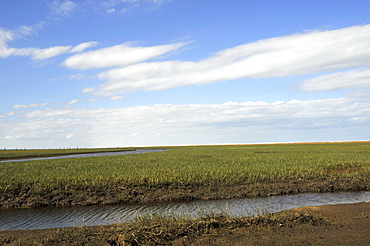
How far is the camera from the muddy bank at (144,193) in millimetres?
16984

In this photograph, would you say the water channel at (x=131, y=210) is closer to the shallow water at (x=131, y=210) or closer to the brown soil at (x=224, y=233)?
the shallow water at (x=131, y=210)

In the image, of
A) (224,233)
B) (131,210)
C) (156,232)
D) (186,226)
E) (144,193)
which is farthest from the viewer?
(144,193)

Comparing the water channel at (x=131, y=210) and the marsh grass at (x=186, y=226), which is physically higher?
the marsh grass at (x=186, y=226)

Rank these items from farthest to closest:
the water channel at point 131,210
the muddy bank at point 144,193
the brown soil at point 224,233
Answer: the muddy bank at point 144,193
the water channel at point 131,210
the brown soil at point 224,233

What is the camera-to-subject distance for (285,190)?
18953mm

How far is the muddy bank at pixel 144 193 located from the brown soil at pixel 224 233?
271 inches

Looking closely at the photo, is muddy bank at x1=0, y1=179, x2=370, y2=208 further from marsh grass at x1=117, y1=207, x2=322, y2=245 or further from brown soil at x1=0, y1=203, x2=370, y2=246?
marsh grass at x1=117, y1=207, x2=322, y2=245

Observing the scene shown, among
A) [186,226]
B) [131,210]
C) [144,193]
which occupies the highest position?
[186,226]

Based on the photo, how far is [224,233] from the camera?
9.11 metres

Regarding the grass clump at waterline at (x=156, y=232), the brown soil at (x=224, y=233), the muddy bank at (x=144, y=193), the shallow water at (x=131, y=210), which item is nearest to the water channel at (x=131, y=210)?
the shallow water at (x=131, y=210)

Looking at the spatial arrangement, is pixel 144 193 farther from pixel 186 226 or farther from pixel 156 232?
pixel 156 232

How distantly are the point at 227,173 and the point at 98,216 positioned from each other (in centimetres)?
1181

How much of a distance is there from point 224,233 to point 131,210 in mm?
7251

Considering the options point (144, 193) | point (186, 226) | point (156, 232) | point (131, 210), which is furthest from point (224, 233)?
point (144, 193)
